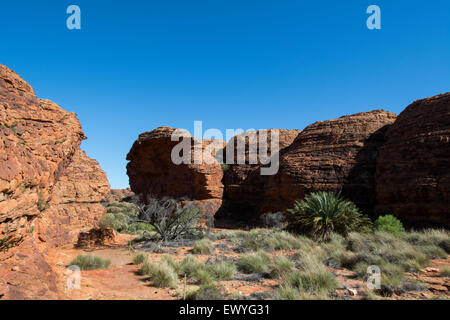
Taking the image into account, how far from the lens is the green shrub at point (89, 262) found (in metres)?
7.11

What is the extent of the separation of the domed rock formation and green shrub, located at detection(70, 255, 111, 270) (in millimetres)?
12789

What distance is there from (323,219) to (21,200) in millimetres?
11891

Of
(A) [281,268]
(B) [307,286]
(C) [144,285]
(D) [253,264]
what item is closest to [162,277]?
(C) [144,285]

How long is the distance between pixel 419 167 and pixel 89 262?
15.5 metres

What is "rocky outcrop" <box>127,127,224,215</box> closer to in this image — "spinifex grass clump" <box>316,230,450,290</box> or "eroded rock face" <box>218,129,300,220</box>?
"eroded rock face" <box>218,129,300,220</box>

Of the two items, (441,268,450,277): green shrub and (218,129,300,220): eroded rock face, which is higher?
(218,129,300,220): eroded rock face

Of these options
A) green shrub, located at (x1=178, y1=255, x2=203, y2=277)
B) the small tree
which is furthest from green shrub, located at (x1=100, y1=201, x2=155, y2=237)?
green shrub, located at (x1=178, y1=255, x2=203, y2=277)

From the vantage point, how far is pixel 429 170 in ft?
41.6

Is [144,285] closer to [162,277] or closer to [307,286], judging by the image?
[162,277]

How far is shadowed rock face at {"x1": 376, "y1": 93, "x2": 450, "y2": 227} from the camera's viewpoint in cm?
1208

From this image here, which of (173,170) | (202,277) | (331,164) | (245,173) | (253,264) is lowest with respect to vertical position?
(253,264)

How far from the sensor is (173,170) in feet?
75.7
